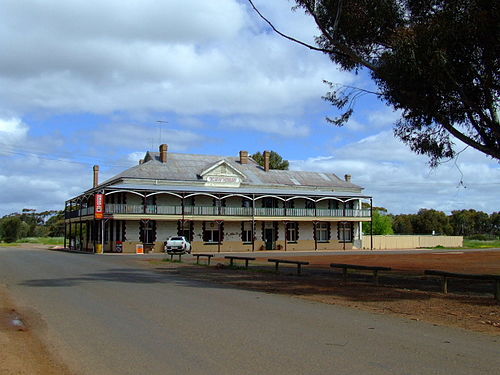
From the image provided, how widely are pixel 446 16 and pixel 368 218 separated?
4709 centimetres

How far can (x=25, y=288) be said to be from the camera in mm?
15500

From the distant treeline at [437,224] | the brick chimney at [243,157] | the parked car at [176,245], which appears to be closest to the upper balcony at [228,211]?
the parked car at [176,245]

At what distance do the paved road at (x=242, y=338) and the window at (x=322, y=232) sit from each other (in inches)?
1807

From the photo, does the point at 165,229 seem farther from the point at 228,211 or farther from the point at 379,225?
the point at 379,225

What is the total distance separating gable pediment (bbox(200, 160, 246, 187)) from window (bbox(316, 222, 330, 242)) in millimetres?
9855

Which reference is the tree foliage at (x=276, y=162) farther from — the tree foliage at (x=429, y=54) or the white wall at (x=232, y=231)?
the tree foliage at (x=429, y=54)

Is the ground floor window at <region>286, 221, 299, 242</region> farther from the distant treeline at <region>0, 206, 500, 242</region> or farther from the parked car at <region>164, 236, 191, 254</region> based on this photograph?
the distant treeline at <region>0, 206, 500, 242</region>

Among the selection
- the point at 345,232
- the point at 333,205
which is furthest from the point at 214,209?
the point at 345,232

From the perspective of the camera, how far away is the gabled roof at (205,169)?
5469 centimetres

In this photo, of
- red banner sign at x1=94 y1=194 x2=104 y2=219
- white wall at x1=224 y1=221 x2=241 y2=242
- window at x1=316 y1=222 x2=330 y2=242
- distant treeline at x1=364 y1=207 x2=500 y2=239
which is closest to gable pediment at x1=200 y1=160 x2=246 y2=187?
white wall at x1=224 y1=221 x2=241 y2=242

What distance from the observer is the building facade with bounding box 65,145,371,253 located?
48781 millimetres

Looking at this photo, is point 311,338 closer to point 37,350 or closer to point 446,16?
point 37,350

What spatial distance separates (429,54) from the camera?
1343 cm

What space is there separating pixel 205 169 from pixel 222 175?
190 cm
